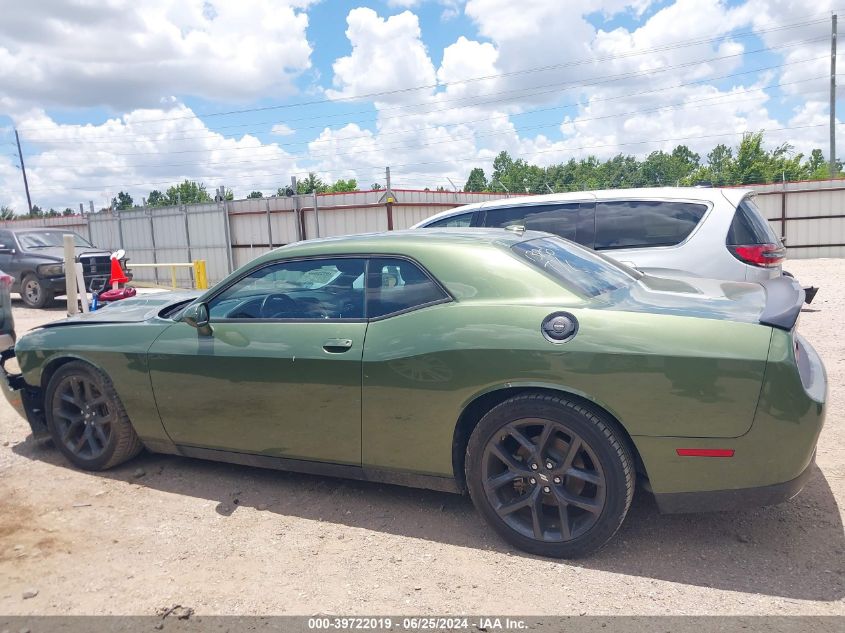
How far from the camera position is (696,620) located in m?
2.53

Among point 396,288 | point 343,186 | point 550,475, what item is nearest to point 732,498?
point 550,475

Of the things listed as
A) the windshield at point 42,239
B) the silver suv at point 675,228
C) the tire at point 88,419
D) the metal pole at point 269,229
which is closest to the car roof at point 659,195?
the silver suv at point 675,228

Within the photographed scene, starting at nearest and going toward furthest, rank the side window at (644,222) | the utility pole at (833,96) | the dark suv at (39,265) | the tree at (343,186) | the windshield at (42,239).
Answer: the side window at (644,222) < the dark suv at (39,265) < the windshield at (42,239) < the utility pole at (833,96) < the tree at (343,186)

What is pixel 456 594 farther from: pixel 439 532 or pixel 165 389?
pixel 165 389

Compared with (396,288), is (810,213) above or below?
above

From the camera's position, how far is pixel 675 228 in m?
6.10

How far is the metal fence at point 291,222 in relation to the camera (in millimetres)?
16344

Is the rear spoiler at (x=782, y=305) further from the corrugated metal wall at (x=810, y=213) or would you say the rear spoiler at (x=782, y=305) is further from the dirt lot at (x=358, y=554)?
the corrugated metal wall at (x=810, y=213)

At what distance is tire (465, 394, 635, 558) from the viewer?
286 centimetres

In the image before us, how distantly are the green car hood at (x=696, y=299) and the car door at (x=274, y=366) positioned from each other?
1376 mm

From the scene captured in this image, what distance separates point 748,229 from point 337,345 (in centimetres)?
447

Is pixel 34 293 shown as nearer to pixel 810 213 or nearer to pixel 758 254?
pixel 758 254

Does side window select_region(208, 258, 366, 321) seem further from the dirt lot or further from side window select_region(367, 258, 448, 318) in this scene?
the dirt lot

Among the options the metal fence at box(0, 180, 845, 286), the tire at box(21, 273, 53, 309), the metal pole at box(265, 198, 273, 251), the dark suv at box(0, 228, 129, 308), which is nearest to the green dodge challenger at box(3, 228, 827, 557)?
the dark suv at box(0, 228, 129, 308)
